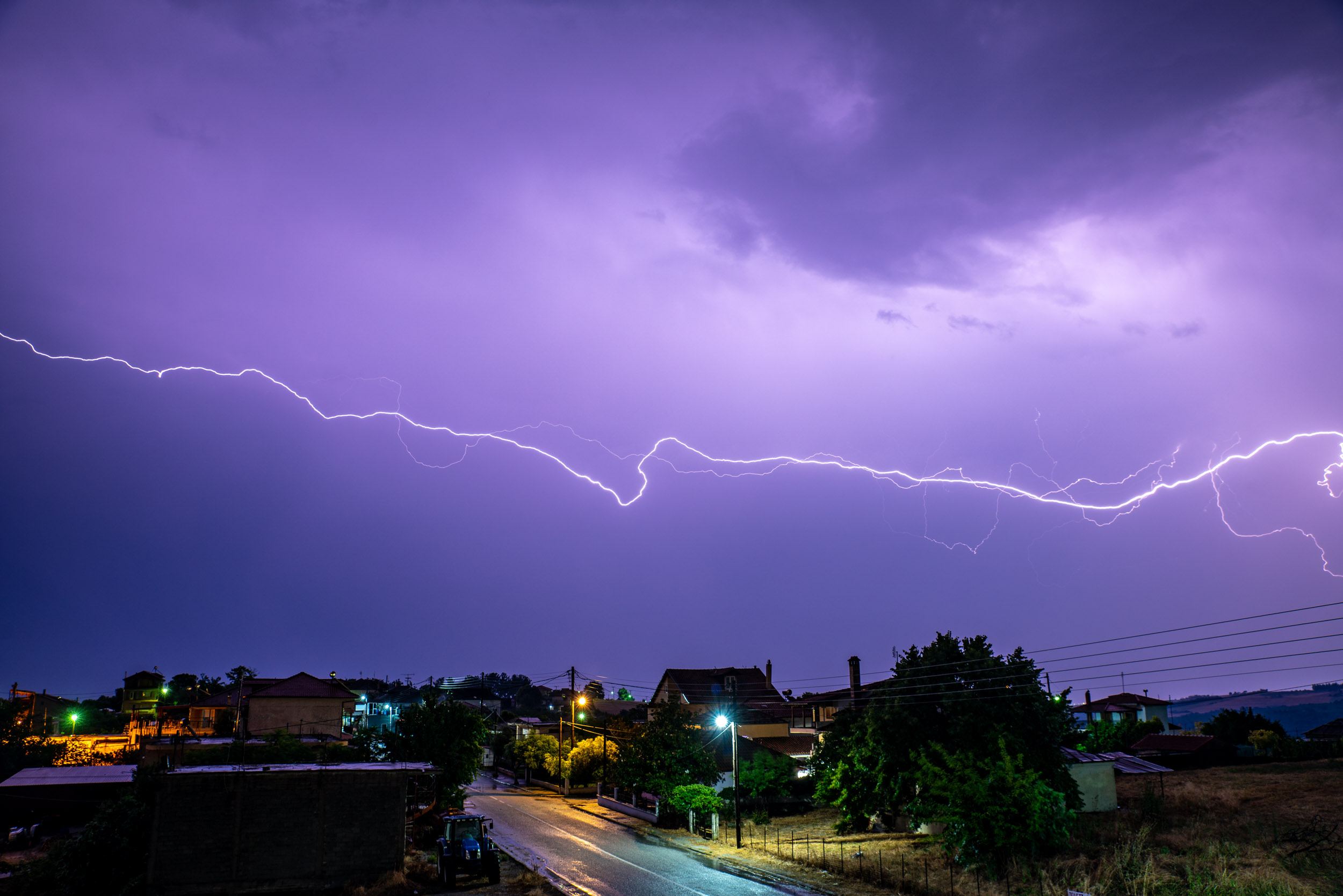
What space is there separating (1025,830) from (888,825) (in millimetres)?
13005

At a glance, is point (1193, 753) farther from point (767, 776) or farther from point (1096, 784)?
point (767, 776)

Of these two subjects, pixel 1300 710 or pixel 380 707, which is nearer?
pixel 380 707

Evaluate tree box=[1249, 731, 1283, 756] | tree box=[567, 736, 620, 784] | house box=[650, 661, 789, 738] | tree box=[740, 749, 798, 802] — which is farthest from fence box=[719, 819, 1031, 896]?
tree box=[1249, 731, 1283, 756]

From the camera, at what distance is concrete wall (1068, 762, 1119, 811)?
33.0m

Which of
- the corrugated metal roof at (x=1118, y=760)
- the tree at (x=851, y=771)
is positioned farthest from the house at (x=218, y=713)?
the corrugated metal roof at (x=1118, y=760)

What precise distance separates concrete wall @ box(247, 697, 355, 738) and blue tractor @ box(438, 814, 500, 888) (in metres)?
32.5

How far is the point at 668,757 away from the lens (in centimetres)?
3762

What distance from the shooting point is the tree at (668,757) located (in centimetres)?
3747

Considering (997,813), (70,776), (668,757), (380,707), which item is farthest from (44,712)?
(997,813)

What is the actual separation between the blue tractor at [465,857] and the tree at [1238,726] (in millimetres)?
55182

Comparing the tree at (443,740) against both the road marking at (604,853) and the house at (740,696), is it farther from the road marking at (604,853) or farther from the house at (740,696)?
the house at (740,696)

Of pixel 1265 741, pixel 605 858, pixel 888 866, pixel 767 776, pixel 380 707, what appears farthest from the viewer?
pixel 380 707

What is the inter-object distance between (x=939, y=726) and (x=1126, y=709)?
56.7 meters

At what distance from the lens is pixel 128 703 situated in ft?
276
